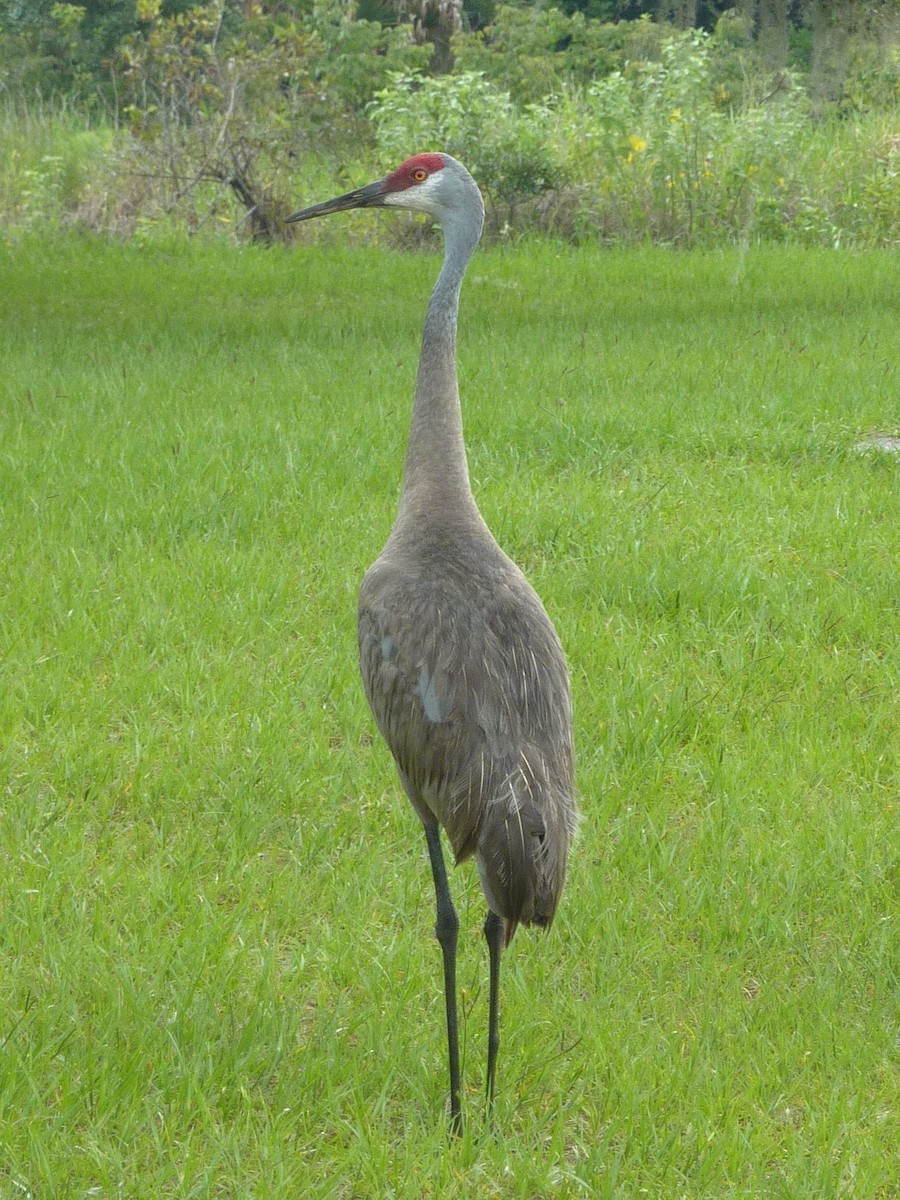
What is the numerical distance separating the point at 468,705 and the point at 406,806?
1.32m

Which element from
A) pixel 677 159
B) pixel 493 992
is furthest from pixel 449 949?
pixel 677 159

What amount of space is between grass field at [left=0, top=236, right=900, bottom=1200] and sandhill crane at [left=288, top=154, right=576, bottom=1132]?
353mm

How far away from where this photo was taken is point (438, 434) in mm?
3637

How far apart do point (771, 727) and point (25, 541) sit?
3170 mm

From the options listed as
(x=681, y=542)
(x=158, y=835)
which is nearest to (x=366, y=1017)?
(x=158, y=835)

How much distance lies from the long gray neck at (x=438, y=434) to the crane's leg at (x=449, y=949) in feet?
2.67

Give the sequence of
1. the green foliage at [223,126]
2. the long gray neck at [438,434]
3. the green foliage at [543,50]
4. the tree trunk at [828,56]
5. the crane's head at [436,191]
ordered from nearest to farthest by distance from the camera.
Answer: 1. the long gray neck at [438,434]
2. the crane's head at [436,191]
3. the green foliage at [223,126]
4. the green foliage at [543,50]
5. the tree trunk at [828,56]

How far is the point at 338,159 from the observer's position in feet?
57.8

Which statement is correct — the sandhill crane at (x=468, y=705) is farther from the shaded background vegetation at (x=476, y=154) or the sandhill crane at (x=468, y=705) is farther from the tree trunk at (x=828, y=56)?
the tree trunk at (x=828, y=56)

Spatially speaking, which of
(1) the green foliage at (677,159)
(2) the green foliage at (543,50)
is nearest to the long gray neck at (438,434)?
(1) the green foliage at (677,159)

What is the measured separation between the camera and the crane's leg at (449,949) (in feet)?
10.0

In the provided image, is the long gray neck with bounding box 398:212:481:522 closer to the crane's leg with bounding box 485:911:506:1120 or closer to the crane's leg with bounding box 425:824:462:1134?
the crane's leg with bounding box 425:824:462:1134

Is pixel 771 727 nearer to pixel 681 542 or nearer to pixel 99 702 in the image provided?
pixel 681 542

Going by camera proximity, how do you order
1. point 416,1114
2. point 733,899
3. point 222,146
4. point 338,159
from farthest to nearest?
point 338,159
point 222,146
point 733,899
point 416,1114
